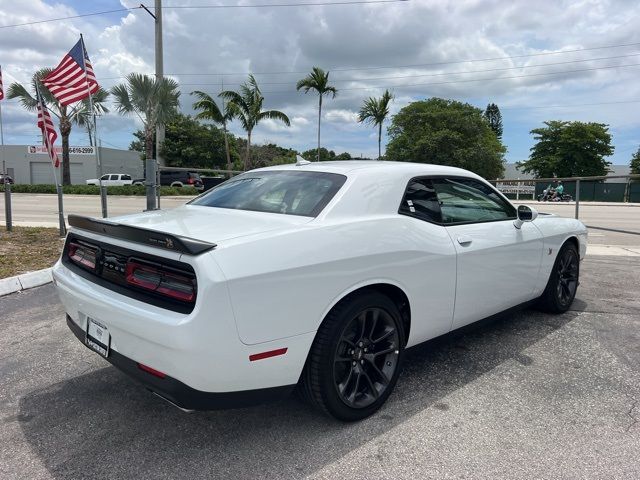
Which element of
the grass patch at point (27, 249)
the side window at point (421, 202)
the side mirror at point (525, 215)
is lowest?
the grass patch at point (27, 249)

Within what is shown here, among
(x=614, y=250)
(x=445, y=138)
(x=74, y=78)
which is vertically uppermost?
(x=445, y=138)

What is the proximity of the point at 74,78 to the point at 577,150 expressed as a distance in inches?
2332

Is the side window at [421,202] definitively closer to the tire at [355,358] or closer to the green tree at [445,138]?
the tire at [355,358]

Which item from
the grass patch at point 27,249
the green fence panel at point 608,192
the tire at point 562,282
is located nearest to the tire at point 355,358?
the tire at point 562,282

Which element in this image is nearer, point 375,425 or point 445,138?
point 375,425

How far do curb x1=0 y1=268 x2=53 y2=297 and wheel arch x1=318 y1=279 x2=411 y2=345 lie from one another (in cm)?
475

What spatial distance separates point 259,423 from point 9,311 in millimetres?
3589

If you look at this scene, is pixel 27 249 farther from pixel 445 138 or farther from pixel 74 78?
pixel 445 138

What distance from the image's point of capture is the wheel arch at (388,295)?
107 inches

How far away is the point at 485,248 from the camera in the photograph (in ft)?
12.0

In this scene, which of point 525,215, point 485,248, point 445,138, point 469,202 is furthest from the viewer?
point 445,138

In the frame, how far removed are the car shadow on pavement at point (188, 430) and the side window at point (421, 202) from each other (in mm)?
888

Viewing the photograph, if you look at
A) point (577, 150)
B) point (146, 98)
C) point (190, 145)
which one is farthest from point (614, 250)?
point (577, 150)

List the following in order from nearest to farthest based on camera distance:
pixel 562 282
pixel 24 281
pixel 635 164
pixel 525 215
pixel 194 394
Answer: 1. pixel 194 394
2. pixel 525 215
3. pixel 562 282
4. pixel 24 281
5. pixel 635 164
